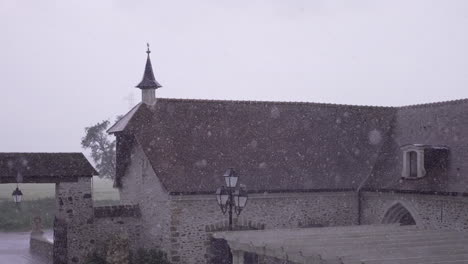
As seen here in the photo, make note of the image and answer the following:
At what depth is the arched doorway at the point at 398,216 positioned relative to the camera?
22.7m

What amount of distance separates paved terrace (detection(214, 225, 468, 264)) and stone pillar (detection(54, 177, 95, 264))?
6.45m

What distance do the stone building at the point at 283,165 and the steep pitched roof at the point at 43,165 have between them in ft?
7.06

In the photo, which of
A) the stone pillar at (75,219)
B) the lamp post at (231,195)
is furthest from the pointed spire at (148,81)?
the lamp post at (231,195)

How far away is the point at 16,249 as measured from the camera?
3023 centimetres

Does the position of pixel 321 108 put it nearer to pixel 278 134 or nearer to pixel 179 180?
pixel 278 134

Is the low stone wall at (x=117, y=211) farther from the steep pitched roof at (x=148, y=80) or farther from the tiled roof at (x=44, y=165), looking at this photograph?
the steep pitched roof at (x=148, y=80)

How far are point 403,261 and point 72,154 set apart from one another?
1378 cm

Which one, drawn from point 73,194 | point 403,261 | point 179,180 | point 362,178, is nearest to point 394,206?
point 362,178

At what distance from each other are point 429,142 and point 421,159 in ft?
5.26

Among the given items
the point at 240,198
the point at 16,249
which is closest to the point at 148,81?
the point at 240,198

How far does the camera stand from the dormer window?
2183 centimetres

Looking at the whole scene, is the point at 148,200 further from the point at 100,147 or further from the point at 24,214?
the point at 100,147

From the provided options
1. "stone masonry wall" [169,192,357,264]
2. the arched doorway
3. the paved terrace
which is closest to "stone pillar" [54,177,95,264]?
"stone masonry wall" [169,192,357,264]

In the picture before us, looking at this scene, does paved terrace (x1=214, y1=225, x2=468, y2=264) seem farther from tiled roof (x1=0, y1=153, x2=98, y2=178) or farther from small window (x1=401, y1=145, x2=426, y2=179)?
tiled roof (x1=0, y1=153, x2=98, y2=178)
